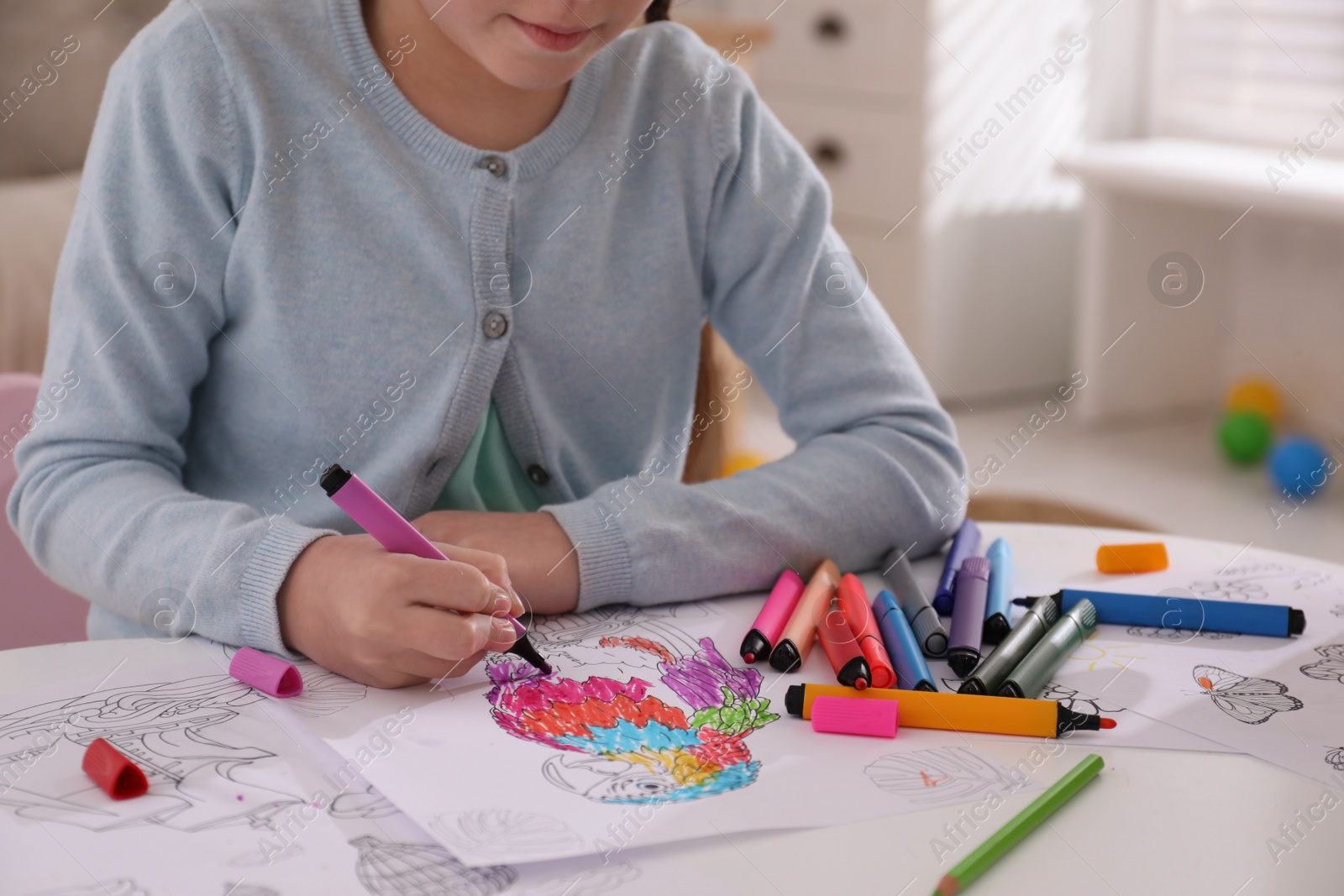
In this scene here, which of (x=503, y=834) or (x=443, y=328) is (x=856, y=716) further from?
(x=443, y=328)

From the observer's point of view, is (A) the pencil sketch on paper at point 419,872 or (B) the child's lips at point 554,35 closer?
(A) the pencil sketch on paper at point 419,872

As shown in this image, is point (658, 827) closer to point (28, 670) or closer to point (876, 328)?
point (28, 670)

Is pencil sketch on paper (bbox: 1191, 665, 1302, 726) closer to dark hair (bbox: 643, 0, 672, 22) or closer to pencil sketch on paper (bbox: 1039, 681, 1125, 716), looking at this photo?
pencil sketch on paper (bbox: 1039, 681, 1125, 716)

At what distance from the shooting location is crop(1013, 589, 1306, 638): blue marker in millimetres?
596

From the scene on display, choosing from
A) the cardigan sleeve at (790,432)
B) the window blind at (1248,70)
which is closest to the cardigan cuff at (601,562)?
the cardigan sleeve at (790,432)

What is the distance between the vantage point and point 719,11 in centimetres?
300

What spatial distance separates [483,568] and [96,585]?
207mm

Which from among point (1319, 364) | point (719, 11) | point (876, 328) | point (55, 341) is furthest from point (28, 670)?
point (719, 11)

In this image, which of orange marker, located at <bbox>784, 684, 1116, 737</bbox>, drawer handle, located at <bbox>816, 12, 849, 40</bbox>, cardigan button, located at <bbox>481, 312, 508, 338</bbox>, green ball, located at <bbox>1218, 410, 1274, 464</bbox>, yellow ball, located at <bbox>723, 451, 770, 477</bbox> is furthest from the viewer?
drawer handle, located at <bbox>816, 12, 849, 40</bbox>

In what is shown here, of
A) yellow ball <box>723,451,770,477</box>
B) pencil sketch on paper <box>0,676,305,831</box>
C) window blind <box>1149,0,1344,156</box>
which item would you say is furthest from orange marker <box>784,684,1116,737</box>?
window blind <box>1149,0,1344,156</box>

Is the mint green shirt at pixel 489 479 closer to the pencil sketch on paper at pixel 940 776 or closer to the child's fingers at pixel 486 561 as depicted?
the child's fingers at pixel 486 561

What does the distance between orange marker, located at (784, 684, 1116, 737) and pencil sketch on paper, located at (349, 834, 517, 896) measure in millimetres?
156

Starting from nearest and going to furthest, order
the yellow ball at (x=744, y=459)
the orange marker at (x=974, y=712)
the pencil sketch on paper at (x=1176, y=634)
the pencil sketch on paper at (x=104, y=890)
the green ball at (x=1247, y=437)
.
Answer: the pencil sketch on paper at (x=104, y=890), the orange marker at (x=974, y=712), the pencil sketch on paper at (x=1176, y=634), the yellow ball at (x=744, y=459), the green ball at (x=1247, y=437)

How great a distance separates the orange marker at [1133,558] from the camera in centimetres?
68
